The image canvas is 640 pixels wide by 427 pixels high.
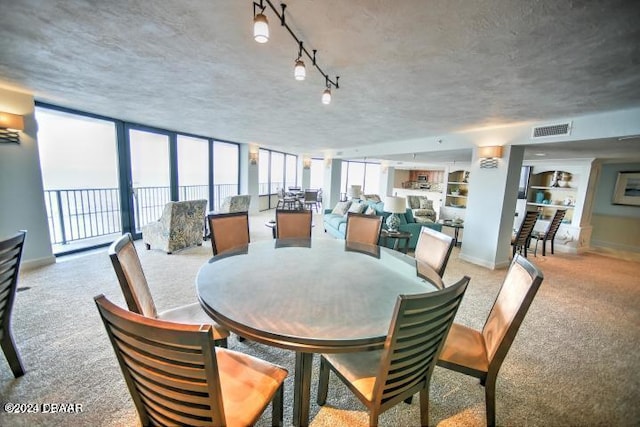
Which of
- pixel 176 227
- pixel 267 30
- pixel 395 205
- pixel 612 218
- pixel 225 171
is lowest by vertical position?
pixel 176 227

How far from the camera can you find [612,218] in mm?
5934

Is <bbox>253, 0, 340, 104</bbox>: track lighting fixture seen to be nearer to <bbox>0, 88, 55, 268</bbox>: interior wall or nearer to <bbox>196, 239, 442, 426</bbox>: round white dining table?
<bbox>196, 239, 442, 426</bbox>: round white dining table

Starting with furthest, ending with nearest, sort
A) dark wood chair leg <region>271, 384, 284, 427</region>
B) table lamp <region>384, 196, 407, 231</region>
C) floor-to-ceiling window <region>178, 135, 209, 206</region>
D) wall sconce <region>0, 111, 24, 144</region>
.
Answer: floor-to-ceiling window <region>178, 135, 209, 206</region>, table lamp <region>384, 196, 407, 231</region>, wall sconce <region>0, 111, 24, 144</region>, dark wood chair leg <region>271, 384, 284, 427</region>

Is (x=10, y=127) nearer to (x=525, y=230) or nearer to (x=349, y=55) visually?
(x=349, y=55)

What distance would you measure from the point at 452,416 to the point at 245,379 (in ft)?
4.20

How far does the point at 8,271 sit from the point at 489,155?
535cm

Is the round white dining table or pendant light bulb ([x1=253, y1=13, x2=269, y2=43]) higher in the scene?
pendant light bulb ([x1=253, y1=13, x2=269, y2=43])

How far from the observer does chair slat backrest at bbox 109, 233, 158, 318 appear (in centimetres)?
127

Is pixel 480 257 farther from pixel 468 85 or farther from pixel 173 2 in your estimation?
pixel 173 2

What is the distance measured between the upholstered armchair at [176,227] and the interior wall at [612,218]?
8952 millimetres

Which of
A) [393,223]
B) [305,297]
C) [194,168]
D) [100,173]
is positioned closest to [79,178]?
[100,173]

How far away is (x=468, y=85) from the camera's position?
90.9 inches

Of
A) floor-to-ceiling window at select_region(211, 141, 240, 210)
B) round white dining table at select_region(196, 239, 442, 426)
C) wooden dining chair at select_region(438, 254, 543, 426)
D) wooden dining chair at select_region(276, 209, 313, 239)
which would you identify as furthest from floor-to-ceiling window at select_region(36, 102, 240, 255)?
wooden dining chair at select_region(438, 254, 543, 426)

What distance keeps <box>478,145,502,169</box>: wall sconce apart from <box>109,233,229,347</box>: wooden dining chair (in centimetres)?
441
